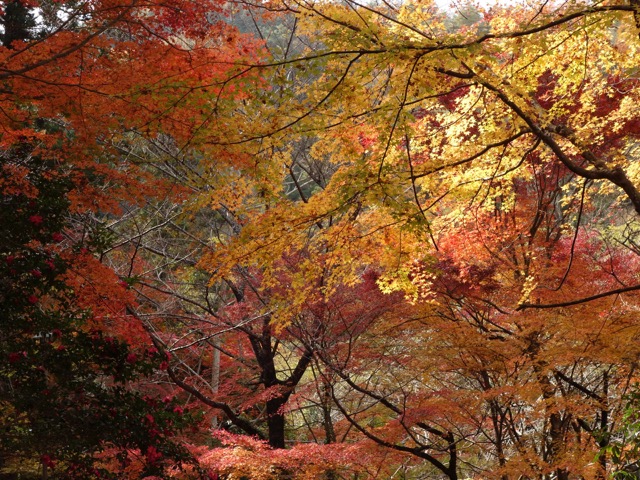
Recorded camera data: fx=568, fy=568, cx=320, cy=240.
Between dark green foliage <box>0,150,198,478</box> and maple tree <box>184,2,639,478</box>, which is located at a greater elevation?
maple tree <box>184,2,639,478</box>

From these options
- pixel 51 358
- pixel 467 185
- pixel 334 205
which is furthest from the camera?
pixel 467 185

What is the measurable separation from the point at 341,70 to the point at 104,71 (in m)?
2.54

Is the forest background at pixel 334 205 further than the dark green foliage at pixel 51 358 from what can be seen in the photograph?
No

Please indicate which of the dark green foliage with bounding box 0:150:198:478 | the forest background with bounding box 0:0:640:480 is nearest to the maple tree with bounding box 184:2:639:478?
the forest background with bounding box 0:0:640:480

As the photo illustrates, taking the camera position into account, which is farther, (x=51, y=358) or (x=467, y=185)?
(x=467, y=185)

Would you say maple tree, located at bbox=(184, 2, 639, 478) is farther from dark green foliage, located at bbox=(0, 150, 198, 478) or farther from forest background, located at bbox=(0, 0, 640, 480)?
dark green foliage, located at bbox=(0, 150, 198, 478)

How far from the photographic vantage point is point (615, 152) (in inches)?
238

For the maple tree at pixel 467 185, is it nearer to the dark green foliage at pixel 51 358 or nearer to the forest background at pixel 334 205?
the forest background at pixel 334 205

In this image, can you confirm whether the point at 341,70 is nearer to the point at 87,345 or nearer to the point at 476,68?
the point at 476,68

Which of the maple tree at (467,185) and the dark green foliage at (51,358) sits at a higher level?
the maple tree at (467,185)

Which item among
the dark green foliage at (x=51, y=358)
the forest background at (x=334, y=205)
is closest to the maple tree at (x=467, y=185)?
the forest background at (x=334, y=205)

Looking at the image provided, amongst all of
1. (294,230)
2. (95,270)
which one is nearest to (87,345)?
(95,270)

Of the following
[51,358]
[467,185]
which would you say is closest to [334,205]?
[467,185]

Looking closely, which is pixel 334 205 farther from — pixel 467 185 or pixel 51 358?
pixel 51 358
